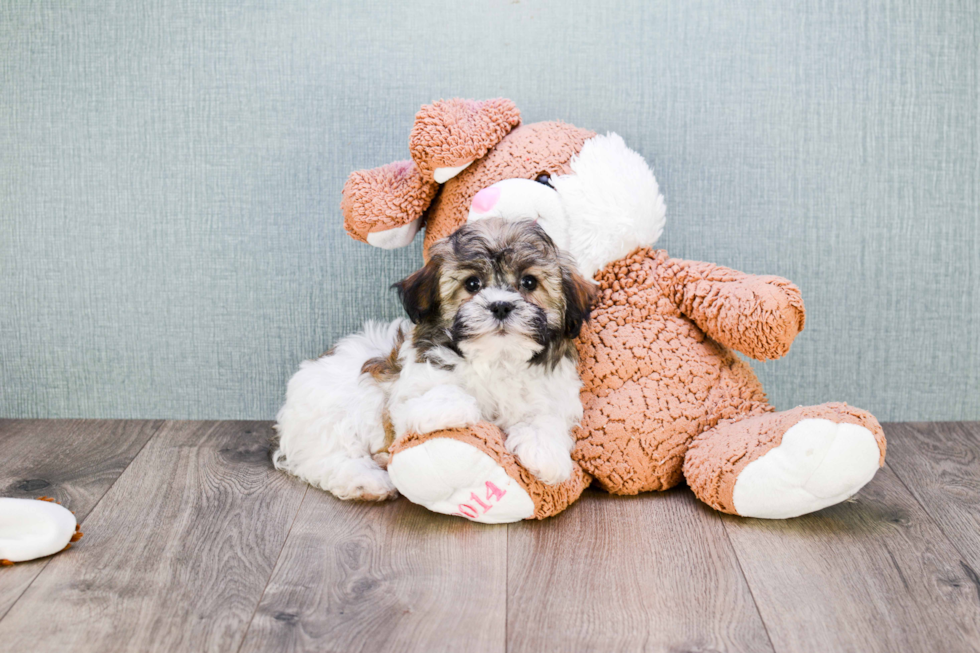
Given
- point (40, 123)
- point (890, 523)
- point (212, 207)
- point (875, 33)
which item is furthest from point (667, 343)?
point (40, 123)

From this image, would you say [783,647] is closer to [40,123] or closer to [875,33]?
[875,33]

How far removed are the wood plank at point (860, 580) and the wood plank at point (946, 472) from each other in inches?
1.4

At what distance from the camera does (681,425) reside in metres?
1.81

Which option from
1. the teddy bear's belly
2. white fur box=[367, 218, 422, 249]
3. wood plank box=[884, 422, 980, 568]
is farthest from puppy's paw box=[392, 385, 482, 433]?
wood plank box=[884, 422, 980, 568]

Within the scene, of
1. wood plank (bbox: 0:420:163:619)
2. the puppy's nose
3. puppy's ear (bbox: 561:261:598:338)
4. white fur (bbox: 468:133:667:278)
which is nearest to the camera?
the puppy's nose

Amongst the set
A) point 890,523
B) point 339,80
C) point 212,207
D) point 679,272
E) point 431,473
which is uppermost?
point 339,80

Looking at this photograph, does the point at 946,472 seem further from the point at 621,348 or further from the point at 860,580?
the point at 621,348

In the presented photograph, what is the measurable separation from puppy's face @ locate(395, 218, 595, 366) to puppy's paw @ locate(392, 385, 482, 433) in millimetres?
100

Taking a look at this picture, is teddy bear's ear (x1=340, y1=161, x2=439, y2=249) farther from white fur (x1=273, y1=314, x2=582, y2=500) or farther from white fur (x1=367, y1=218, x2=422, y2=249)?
white fur (x1=273, y1=314, x2=582, y2=500)

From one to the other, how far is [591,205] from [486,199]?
237 mm

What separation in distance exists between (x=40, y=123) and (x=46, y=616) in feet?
4.81

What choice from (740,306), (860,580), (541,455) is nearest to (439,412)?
(541,455)

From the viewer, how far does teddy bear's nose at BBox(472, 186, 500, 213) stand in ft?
5.82

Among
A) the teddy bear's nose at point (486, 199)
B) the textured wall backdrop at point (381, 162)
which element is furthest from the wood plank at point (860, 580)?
the teddy bear's nose at point (486, 199)
